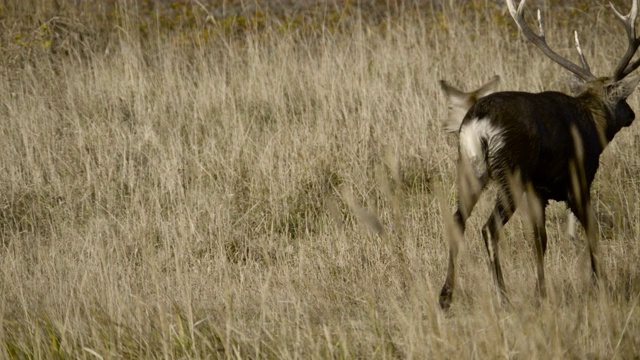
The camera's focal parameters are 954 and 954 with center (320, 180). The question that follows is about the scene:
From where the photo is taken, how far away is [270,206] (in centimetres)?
623

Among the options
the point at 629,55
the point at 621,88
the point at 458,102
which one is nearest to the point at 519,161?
the point at 458,102

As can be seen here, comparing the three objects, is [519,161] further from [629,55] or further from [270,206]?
[270,206]

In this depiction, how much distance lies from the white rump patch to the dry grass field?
0.44 metres

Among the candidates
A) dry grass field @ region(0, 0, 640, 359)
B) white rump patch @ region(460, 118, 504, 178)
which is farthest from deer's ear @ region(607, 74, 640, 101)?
white rump patch @ region(460, 118, 504, 178)

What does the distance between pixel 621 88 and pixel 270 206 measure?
2.31 meters

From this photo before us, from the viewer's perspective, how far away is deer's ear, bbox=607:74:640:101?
206 inches

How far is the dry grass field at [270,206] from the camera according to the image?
389 cm

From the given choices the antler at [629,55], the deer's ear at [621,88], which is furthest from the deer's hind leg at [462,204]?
the antler at [629,55]

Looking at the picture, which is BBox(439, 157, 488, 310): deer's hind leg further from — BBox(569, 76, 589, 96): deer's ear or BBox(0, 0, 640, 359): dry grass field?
BBox(569, 76, 589, 96): deer's ear

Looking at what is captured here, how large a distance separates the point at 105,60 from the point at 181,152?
2397 mm

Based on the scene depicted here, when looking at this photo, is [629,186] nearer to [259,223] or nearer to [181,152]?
[259,223]

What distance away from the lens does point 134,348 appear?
4.00 metres

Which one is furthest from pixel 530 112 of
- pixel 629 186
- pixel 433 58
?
pixel 433 58

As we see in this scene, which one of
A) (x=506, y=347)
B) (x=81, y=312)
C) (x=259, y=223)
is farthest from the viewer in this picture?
(x=259, y=223)
